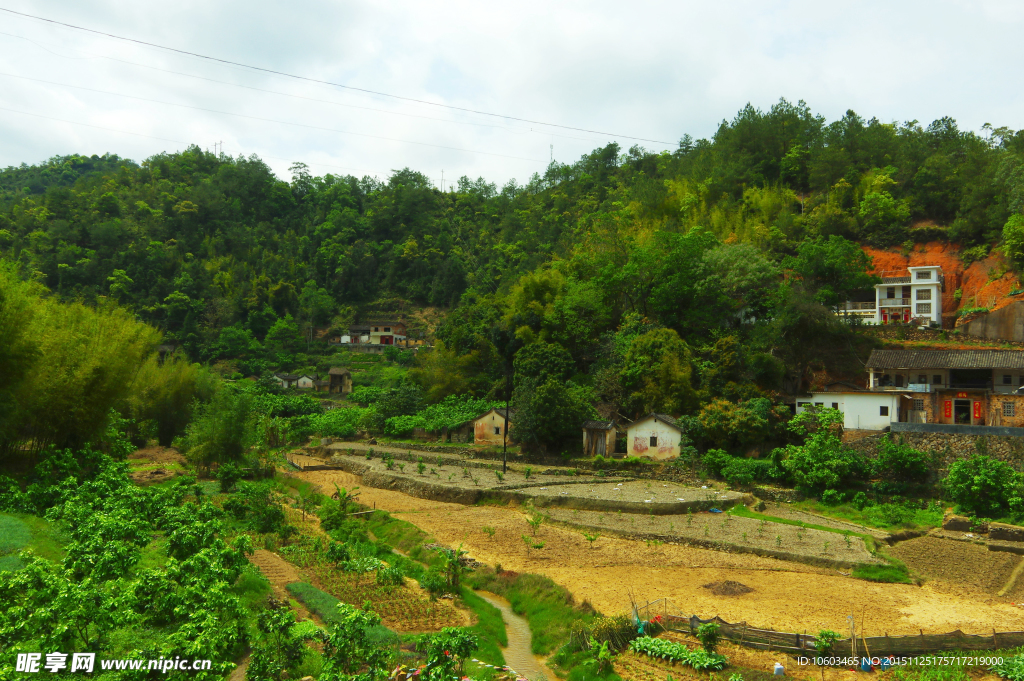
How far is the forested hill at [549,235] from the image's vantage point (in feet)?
122

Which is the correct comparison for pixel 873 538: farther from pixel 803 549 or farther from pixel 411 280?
pixel 411 280

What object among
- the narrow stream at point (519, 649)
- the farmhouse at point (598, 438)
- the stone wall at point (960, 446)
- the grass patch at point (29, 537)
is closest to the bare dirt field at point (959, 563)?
the stone wall at point (960, 446)

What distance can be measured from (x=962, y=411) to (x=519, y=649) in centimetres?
2554

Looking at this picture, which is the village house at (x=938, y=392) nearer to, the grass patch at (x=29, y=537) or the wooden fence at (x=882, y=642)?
the wooden fence at (x=882, y=642)

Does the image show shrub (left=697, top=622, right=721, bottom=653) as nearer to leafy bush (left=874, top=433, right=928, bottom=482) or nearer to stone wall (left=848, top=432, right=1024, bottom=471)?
leafy bush (left=874, top=433, right=928, bottom=482)

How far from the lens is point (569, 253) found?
54.3m

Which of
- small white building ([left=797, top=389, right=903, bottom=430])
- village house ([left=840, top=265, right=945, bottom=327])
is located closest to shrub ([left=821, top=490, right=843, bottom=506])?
small white building ([left=797, top=389, right=903, bottom=430])

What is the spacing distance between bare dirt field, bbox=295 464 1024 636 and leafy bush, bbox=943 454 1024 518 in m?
7.07

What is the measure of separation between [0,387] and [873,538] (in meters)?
26.5

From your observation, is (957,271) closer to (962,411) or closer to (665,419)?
(962,411)

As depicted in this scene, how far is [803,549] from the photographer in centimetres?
1845

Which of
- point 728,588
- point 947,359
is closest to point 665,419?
point 947,359

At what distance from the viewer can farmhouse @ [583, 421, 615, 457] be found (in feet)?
105

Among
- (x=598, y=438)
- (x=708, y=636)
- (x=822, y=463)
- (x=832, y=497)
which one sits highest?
(x=822, y=463)
